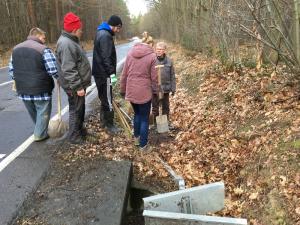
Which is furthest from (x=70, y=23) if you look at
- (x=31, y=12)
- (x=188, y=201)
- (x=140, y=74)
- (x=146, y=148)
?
(x=31, y=12)

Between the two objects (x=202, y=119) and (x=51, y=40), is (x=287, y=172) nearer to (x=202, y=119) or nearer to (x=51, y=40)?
(x=202, y=119)

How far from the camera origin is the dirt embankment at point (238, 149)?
480 centimetres

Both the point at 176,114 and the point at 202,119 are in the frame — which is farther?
the point at 176,114

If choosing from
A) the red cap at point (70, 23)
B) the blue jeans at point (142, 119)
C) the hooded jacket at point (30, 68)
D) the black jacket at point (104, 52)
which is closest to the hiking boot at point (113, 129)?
the blue jeans at point (142, 119)

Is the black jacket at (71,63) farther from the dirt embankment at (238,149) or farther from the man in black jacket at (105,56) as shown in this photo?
the dirt embankment at (238,149)

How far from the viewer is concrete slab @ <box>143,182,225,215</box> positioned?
14.1 ft

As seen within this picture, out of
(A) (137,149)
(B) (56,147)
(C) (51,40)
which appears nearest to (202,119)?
(A) (137,149)

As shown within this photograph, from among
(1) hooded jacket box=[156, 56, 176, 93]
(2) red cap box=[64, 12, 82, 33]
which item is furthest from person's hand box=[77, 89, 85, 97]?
(1) hooded jacket box=[156, 56, 176, 93]

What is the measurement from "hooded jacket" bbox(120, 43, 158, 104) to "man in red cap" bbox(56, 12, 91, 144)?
741mm

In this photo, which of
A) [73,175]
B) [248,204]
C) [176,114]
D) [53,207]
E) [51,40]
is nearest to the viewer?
[53,207]

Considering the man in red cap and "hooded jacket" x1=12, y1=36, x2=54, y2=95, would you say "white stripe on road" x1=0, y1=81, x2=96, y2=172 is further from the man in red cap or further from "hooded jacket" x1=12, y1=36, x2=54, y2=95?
the man in red cap

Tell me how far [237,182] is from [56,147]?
3.20m

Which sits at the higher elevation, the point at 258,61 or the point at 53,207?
the point at 258,61

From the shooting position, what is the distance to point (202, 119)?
818 centimetres
